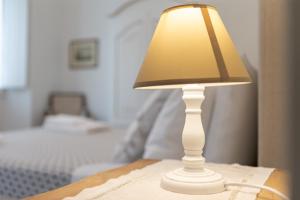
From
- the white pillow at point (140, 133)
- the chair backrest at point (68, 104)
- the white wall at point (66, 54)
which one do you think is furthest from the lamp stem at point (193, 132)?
the chair backrest at point (68, 104)

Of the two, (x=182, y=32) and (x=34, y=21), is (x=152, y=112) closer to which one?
(x=182, y=32)

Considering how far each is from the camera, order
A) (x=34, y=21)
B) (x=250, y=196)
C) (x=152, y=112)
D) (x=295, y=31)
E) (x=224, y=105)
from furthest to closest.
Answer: (x=34, y=21) → (x=152, y=112) → (x=224, y=105) → (x=250, y=196) → (x=295, y=31)

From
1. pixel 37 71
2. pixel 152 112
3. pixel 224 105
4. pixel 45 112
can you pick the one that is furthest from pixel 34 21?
pixel 224 105

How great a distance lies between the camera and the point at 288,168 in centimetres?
24

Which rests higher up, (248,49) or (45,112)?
(248,49)

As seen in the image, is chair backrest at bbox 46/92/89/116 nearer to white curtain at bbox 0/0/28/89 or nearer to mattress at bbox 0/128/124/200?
white curtain at bbox 0/0/28/89

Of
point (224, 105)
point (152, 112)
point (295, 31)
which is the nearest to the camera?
point (295, 31)

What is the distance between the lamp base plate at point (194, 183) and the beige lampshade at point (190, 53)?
0.22m

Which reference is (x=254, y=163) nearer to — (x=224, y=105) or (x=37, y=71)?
(x=224, y=105)

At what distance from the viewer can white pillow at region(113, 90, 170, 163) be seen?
1384 mm

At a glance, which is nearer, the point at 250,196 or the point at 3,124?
the point at 250,196

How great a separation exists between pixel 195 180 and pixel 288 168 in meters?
0.52

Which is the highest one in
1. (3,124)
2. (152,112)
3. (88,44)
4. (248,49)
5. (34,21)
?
(34,21)

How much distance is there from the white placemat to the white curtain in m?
2.90
